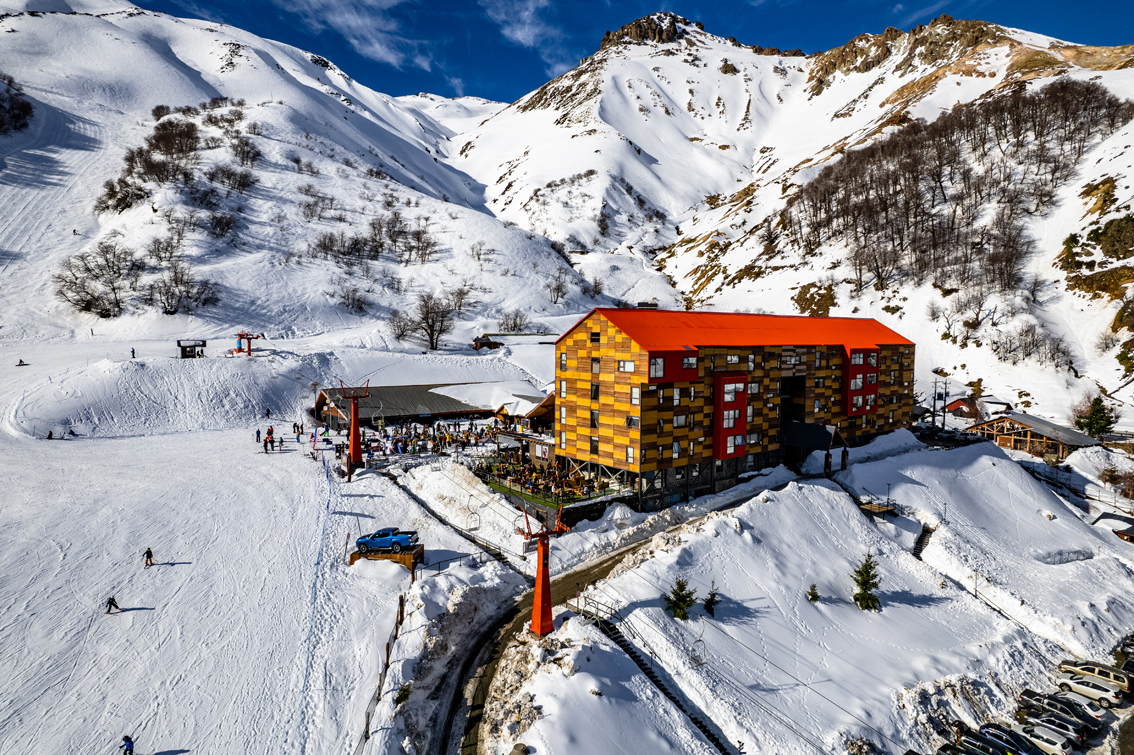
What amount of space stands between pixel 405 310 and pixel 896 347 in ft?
230

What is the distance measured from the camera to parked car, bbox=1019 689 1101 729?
2148 cm

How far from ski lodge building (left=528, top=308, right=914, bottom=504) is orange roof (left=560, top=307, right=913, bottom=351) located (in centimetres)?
13

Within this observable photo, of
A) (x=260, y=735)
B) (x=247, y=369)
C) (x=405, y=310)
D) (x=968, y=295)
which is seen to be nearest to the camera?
(x=260, y=735)

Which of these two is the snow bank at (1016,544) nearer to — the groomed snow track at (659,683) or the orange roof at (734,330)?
the orange roof at (734,330)

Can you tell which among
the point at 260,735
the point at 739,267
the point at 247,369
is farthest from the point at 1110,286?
the point at 247,369

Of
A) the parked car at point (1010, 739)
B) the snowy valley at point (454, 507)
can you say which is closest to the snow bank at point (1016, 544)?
the snowy valley at point (454, 507)

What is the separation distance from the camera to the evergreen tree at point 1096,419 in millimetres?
49844

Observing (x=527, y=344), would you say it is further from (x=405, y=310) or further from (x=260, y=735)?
(x=260, y=735)

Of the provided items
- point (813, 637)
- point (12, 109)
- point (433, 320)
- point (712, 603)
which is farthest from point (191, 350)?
point (12, 109)

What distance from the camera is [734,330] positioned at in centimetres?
3825

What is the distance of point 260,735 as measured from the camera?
55.1 ft

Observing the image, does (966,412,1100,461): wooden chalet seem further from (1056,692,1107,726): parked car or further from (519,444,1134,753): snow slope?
(1056,692,1107,726): parked car

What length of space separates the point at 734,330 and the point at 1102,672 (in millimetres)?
25019

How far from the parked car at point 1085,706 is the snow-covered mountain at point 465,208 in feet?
155
